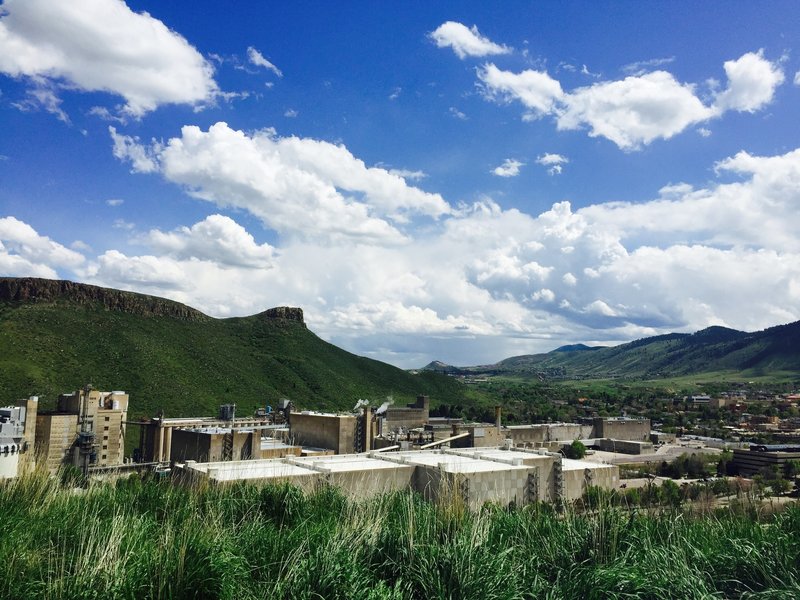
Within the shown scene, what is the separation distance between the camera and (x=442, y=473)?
72.8ft

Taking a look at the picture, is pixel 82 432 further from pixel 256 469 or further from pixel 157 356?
pixel 157 356

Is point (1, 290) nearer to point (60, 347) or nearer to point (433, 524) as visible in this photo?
point (60, 347)

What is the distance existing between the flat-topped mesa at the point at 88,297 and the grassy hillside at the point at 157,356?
134mm

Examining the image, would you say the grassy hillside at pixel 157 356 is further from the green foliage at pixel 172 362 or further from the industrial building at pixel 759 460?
the industrial building at pixel 759 460

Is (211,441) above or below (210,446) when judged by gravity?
above

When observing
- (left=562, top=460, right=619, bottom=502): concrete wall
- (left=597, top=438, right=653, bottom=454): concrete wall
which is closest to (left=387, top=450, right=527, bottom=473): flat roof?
(left=562, top=460, right=619, bottom=502): concrete wall

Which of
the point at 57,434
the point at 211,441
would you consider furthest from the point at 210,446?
the point at 57,434

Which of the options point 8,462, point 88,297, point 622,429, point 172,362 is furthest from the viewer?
point 622,429

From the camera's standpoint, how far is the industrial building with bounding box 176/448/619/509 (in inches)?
958

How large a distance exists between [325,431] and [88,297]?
145 ft

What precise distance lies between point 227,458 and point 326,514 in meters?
23.9

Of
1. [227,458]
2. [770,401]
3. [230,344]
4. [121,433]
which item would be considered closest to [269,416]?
[121,433]

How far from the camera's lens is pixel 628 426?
77500mm

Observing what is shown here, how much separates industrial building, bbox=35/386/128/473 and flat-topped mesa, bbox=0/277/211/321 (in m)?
31.9
